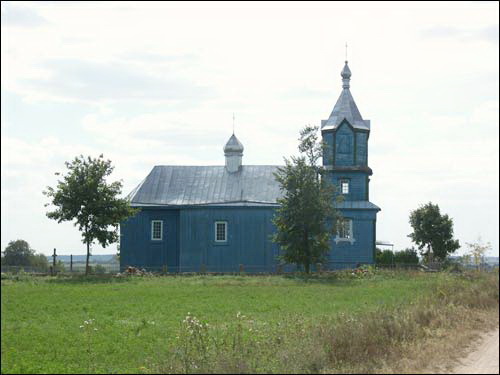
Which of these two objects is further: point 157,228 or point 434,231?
point 434,231

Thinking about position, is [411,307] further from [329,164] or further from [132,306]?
[329,164]

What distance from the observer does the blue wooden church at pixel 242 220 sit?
43219 millimetres

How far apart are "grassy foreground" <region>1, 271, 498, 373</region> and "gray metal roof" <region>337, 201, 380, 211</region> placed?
17769 mm

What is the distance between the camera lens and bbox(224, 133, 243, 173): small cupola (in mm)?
47906

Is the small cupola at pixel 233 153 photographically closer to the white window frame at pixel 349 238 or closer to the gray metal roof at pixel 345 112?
the gray metal roof at pixel 345 112

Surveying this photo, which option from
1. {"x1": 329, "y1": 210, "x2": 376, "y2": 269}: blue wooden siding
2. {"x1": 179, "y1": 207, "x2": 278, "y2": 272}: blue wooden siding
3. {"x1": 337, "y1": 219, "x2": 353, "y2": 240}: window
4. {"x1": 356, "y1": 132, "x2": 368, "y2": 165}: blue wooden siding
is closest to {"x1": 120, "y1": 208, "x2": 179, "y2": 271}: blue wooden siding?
{"x1": 179, "y1": 207, "x2": 278, "y2": 272}: blue wooden siding

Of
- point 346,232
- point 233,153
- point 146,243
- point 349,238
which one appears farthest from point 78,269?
point 349,238

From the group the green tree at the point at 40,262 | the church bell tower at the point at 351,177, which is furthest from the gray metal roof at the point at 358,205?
the green tree at the point at 40,262

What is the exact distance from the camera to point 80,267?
139 feet

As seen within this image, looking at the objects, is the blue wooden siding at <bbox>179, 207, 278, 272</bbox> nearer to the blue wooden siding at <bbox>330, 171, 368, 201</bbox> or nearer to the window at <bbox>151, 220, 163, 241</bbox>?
the window at <bbox>151, 220, 163, 241</bbox>

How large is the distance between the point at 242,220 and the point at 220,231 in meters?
1.52

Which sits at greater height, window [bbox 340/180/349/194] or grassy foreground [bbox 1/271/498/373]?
A: window [bbox 340/180/349/194]

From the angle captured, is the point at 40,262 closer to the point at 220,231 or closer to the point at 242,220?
the point at 220,231

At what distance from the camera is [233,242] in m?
43.8
